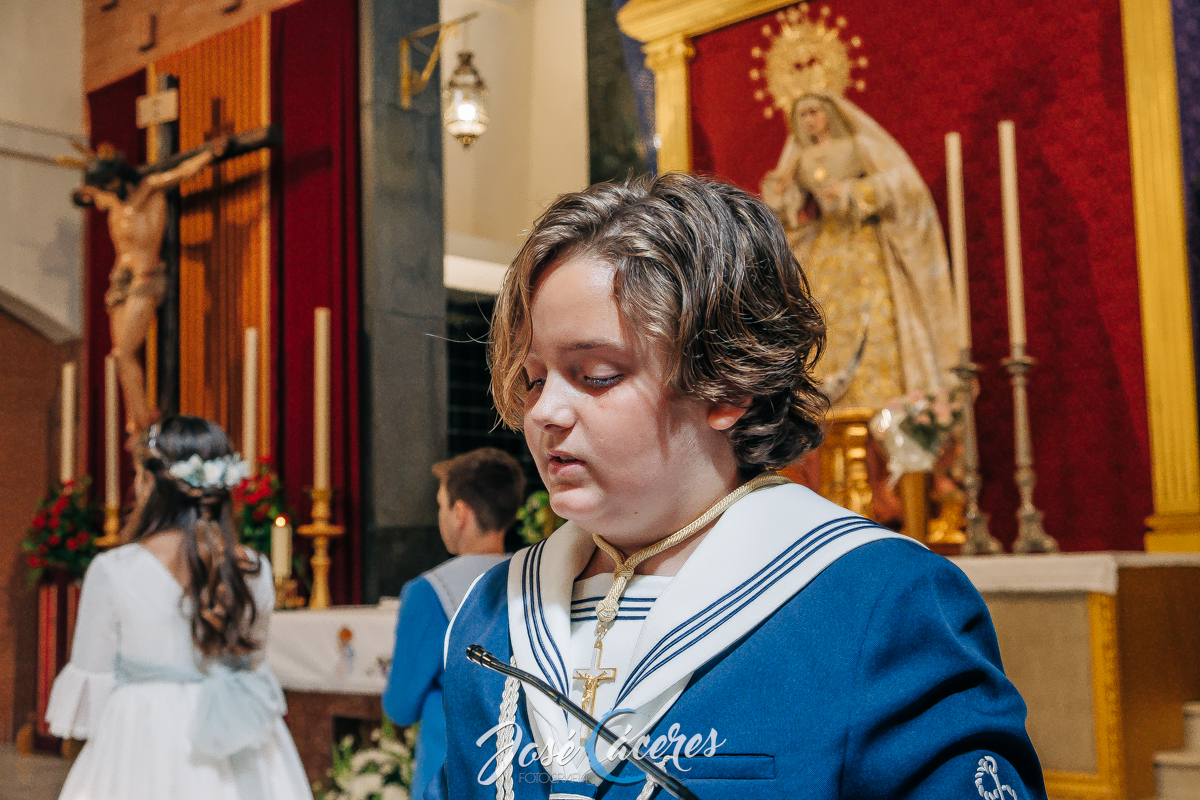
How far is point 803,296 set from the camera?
1.04 m

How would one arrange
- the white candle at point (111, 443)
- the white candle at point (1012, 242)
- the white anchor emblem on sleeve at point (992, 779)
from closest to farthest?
1. the white anchor emblem on sleeve at point (992, 779)
2. the white candle at point (1012, 242)
3. the white candle at point (111, 443)

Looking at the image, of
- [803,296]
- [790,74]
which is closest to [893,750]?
[803,296]

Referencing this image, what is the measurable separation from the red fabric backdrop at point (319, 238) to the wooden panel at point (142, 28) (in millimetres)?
605

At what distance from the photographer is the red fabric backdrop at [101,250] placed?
7.73 m

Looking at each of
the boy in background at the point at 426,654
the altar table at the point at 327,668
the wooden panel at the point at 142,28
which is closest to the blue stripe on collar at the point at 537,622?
the boy in background at the point at 426,654

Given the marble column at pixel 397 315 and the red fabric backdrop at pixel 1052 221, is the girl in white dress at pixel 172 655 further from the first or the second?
the red fabric backdrop at pixel 1052 221

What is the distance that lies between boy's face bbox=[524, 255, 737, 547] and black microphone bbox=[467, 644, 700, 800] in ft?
0.46

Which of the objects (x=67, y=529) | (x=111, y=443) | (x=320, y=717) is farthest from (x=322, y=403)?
(x=67, y=529)

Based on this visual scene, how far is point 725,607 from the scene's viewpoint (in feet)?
3.09

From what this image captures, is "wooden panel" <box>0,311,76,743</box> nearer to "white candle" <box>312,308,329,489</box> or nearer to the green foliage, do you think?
"white candle" <box>312,308,329,489</box>

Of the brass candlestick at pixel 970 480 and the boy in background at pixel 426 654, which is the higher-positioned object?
the brass candlestick at pixel 970 480

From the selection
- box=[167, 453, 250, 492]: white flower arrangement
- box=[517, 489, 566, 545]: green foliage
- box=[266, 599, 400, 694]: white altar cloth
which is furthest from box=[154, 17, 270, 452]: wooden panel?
box=[167, 453, 250, 492]: white flower arrangement

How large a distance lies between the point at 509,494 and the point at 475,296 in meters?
5.02

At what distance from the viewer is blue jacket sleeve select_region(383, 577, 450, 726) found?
2777 mm
